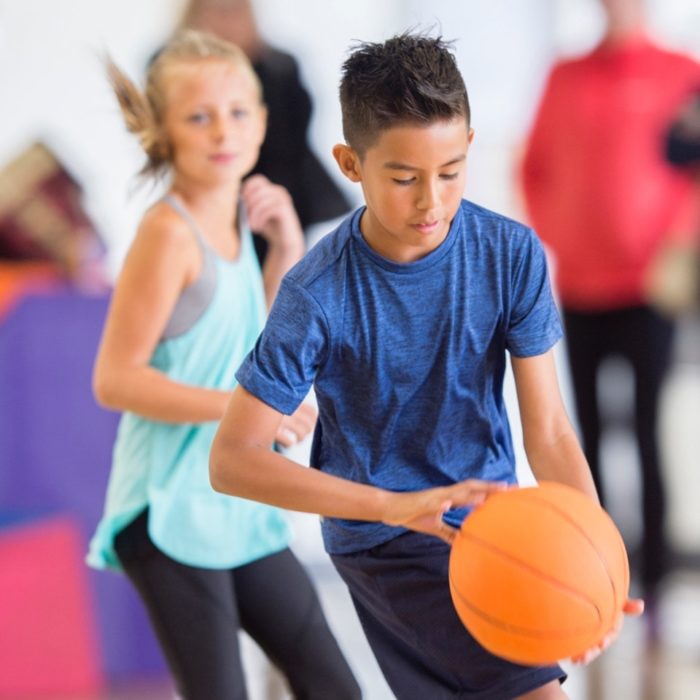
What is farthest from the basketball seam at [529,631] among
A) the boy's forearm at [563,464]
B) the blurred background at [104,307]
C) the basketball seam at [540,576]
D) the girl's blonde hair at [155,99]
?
the blurred background at [104,307]

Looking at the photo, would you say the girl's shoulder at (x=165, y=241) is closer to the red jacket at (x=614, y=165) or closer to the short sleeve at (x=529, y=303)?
the short sleeve at (x=529, y=303)

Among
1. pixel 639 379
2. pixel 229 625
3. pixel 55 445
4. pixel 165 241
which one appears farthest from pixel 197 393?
pixel 639 379

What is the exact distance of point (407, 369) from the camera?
5.66ft

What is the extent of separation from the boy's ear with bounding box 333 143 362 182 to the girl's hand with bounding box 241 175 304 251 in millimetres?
590

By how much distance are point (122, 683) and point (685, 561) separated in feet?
6.15

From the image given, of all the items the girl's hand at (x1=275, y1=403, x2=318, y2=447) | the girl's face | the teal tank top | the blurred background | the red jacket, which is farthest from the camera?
the red jacket

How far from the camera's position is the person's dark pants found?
1.72m

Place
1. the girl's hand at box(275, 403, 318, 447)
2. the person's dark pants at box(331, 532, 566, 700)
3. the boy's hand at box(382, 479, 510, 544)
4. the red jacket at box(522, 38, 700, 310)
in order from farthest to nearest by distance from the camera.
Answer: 1. the red jacket at box(522, 38, 700, 310)
2. the girl's hand at box(275, 403, 318, 447)
3. the person's dark pants at box(331, 532, 566, 700)
4. the boy's hand at box(382, 479, 510, 544)

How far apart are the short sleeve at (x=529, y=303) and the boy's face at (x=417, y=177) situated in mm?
136

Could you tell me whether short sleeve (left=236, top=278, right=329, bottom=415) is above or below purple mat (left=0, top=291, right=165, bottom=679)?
above

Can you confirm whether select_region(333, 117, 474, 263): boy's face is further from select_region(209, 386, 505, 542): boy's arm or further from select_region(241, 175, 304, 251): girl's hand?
select_region(241, 175, 304, 251): girl's hand

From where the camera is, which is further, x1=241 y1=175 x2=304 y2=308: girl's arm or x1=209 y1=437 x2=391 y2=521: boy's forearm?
x1=241 y1=175 x2=304 y2=308: girl's arm

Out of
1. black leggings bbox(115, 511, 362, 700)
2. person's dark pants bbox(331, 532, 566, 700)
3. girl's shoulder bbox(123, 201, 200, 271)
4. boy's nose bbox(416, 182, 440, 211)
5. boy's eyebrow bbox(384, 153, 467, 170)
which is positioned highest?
boy's eyebrow bbox(384, 153, 467, 170)

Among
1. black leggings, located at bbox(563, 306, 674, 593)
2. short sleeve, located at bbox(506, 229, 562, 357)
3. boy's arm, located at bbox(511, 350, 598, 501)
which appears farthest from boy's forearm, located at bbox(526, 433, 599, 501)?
black leggings, located at bbox(563, 306, 674, 593)
